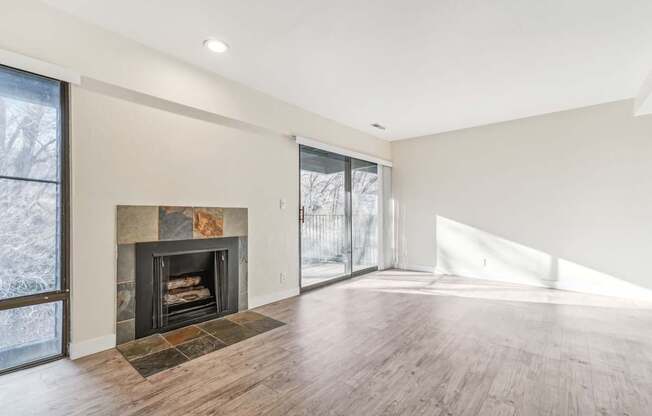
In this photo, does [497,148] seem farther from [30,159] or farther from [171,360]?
[30,159]

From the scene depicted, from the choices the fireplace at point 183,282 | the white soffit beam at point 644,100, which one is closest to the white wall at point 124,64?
the fireplace at point 183,282

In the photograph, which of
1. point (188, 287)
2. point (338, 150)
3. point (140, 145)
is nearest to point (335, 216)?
point (338, 150)

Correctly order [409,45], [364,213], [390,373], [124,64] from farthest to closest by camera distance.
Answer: [364,213] → [409,45] → [124,64] → [390,373]

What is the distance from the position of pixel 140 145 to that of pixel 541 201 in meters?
5.23

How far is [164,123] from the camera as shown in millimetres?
2770

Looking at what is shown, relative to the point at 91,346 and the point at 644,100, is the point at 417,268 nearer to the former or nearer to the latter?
the point at 644,100

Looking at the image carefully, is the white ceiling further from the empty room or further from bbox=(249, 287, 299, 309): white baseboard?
bbox=(249, 287, 299, 309): white baseboard

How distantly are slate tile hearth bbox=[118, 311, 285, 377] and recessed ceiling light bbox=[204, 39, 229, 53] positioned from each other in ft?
8.52

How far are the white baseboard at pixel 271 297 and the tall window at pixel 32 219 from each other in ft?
5.48

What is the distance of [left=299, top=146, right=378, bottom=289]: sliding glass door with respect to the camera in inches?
172

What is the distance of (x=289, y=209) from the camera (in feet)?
13.1

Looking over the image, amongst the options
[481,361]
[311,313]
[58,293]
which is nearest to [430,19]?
[481,361]

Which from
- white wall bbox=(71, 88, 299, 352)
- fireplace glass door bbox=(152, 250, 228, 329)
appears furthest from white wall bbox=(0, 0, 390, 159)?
fireplace glass door bbox=(152, 250, 228, 329)

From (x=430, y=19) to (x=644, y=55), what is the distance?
225cm
